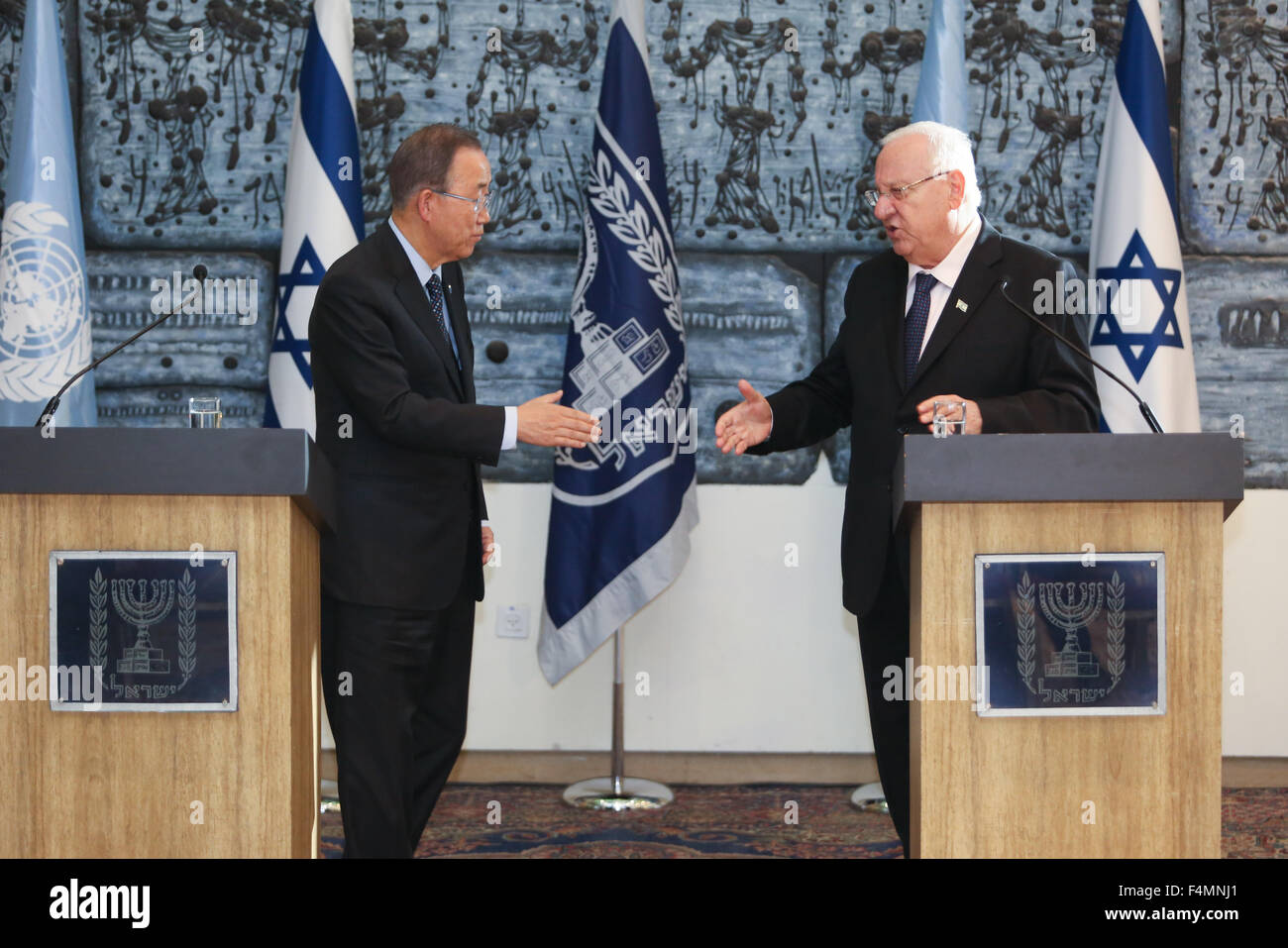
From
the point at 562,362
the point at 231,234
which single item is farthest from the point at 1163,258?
the point at 231,234

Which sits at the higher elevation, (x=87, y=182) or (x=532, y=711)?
(x=87, y=182)

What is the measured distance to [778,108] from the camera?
457 centimetres

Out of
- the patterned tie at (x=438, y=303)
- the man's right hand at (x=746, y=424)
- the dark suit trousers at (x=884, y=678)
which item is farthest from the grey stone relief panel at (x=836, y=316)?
the patterned tie at (x=438, y=303)

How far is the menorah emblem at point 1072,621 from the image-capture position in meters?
2.06

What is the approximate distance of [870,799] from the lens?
13.7 ft

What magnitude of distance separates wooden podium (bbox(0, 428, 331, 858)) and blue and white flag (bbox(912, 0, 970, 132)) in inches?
115

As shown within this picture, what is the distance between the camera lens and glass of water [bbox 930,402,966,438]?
226cm

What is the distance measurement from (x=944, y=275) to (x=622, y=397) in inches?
61.5

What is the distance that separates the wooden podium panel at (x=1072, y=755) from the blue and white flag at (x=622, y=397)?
215 cm

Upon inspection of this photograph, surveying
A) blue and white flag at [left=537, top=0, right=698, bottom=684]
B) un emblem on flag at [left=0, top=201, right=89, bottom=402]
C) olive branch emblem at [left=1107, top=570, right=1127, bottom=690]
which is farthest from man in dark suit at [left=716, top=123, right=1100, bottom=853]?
un emblem on flag at [left=0, top=201, right=89, bottom=402]

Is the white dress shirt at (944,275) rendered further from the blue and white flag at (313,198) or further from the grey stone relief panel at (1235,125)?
the grey stone relief panel at (1235,125)

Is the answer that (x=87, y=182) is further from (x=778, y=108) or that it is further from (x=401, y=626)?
(x=401, y=626)

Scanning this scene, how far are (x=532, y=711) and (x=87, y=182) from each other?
7.78 feet
